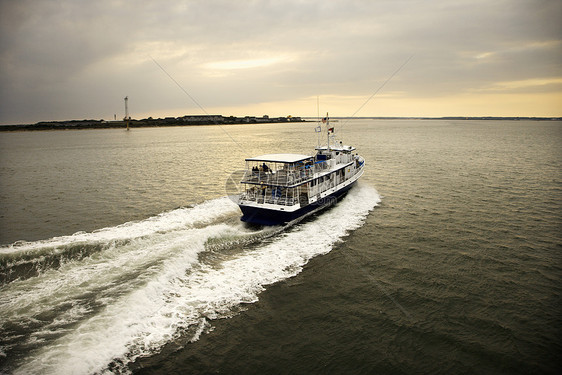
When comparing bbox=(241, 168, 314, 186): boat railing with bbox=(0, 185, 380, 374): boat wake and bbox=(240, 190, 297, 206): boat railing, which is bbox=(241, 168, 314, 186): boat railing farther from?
bbox=(0, 185, 380, 374): boat wake

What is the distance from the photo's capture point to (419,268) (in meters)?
15.3

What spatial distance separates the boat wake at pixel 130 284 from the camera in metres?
9.44

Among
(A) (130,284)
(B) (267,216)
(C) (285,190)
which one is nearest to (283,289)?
(A) (130,284)

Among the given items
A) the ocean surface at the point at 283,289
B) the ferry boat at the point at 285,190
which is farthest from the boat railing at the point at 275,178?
the ocean surface at the point at 283,289

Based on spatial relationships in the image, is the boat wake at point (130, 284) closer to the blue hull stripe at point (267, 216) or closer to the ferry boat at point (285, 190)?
the blue hull stripe at point (267, 216)

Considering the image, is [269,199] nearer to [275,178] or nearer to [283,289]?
[275,178]

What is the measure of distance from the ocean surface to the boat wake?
0.06 meters

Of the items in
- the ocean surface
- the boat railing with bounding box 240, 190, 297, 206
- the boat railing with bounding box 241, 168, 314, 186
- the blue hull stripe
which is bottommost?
the ocean surface

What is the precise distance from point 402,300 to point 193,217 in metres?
14.5

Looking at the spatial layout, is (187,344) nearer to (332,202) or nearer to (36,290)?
(36,290)

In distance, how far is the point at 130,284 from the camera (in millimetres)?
12484

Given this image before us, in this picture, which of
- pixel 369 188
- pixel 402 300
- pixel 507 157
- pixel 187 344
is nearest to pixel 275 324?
pixel 187 344

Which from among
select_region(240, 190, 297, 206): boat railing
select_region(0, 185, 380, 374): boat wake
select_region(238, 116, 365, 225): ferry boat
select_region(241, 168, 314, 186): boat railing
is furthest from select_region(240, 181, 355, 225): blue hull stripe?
select_region(241, 168, 314, 186): boat railing

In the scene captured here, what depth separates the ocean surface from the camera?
31.8ft
